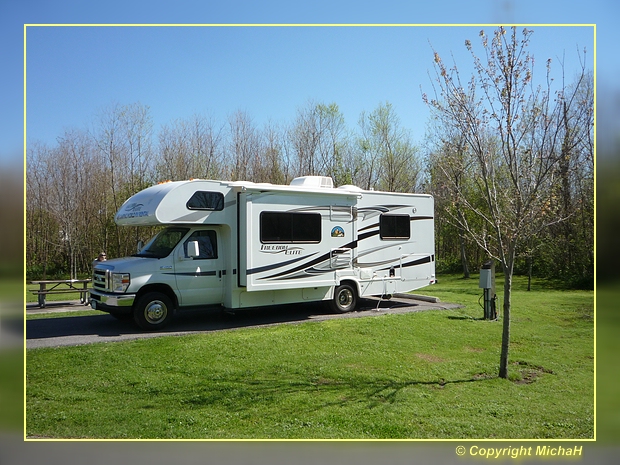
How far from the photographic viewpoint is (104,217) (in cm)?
1653

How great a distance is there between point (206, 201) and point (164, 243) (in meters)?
1.15

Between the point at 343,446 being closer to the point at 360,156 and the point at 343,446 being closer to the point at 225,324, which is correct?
the point at 225,324

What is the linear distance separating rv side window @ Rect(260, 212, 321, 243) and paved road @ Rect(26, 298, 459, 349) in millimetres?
1647

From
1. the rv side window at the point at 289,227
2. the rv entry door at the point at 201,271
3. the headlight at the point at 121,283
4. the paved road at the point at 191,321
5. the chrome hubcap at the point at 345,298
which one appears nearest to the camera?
the paved road at the point at 191,321

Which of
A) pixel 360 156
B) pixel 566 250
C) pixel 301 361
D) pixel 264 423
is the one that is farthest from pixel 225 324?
pixel 566 250

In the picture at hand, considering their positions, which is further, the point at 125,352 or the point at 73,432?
the point at 125,352

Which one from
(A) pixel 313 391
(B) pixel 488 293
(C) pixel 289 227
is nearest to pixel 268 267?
(C) pixel 289 227

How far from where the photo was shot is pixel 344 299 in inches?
461

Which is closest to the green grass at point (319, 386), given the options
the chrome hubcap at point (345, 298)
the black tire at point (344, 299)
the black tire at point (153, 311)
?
the black tire at point (153, 311)

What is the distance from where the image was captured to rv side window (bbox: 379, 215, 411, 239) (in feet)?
39.5

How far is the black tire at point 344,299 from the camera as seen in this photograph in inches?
453

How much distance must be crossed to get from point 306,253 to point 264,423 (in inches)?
217

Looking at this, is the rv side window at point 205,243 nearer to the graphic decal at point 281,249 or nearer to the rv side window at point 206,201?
the rv side window at point 206,201

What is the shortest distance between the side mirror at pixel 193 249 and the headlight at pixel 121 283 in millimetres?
1164
